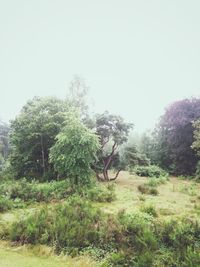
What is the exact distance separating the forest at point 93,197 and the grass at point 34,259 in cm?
3

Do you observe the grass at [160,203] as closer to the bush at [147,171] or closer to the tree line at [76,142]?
the tree line at [76,142]

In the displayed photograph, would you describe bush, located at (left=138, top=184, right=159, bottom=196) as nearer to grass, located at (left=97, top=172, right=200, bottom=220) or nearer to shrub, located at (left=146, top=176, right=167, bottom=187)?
grass, located at (left=97, top=172, right=200, bottom=220)

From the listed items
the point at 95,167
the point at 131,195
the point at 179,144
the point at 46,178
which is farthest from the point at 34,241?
the point at 179,144

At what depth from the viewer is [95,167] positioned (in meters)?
18.4

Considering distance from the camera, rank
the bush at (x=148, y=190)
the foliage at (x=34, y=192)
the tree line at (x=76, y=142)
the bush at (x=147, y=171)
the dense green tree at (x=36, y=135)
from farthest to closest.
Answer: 1. the bush at (x=147, y=171)
2. the dense green tree at (x=36, y=135)
3. the bush at (x=148, y=190)
4. the tree line at (x=76, y=142)
5. the foliage at (x=34, y=192)

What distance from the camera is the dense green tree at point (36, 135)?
17812mm

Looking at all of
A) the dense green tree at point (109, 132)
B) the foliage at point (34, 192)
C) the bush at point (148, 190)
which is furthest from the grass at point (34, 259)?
the dense green tree at point (109, 132)

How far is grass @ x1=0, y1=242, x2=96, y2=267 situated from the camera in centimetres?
649

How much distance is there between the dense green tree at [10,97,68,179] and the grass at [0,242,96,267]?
10176mm

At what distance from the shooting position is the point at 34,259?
6770 millimetres

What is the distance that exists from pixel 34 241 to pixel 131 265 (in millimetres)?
2966

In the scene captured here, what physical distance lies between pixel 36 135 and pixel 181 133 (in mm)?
13812

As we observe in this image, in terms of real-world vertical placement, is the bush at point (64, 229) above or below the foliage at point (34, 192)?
below

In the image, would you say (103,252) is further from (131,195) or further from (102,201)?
(131,195)
